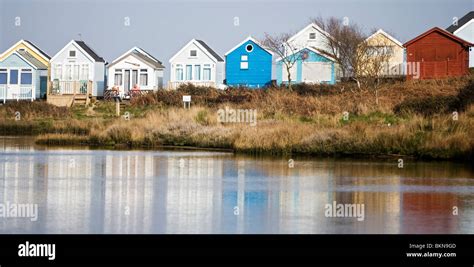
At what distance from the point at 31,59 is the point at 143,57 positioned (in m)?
9.75

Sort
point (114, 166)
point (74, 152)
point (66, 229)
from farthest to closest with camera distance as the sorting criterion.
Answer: point (74, 152) < point (114, 166) < point (66, 229)

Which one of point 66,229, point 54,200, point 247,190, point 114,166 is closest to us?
point 66,229

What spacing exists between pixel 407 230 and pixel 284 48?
54.0 metres

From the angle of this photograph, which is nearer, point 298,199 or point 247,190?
point 298,199

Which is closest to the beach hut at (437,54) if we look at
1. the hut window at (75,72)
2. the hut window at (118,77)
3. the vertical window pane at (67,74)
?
the hut window at (118,77)

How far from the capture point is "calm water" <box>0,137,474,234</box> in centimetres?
1839

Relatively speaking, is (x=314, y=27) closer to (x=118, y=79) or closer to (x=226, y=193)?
(x=118, y=79)

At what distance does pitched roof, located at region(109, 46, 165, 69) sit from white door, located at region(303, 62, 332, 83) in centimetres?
1277

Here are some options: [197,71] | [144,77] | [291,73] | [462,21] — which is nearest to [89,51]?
[144,77]

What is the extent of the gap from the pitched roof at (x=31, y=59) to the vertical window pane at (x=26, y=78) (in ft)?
2.89

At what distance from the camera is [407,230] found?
58.5 feet

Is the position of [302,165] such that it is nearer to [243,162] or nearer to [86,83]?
[243,162]

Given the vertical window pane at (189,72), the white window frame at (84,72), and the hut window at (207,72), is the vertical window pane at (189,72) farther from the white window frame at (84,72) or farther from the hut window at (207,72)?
the white window frame at (84,72)
